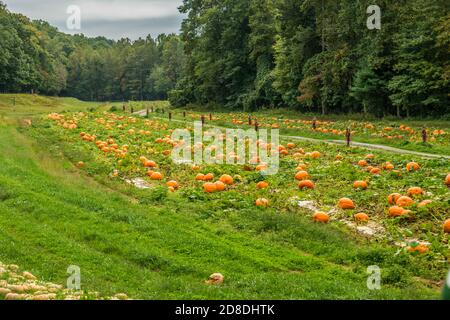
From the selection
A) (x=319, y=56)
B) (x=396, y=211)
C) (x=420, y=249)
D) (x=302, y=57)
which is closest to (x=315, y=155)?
(x=396, y=211)

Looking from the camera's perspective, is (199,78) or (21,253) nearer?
(21,253)

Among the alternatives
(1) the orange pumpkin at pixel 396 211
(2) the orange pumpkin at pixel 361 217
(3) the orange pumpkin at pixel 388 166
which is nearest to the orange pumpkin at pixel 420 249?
(1) the orange pumpkin at pixel 396 211

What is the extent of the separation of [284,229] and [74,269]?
5818 millimetres

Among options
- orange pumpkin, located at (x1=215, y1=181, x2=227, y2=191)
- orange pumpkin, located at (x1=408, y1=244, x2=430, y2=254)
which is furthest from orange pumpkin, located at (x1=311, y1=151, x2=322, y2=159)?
orange pumpkin, located at (x1=408, y1=244, x2=430, y2=254)

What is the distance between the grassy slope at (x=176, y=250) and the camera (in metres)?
9.67

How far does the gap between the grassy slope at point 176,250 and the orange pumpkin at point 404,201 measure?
2.45 meters

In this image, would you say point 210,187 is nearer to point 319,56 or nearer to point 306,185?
point 306,185

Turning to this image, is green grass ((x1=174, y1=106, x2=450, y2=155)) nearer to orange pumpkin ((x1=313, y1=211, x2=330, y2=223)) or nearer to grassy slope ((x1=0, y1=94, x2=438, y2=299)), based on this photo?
orange pumpkin ((x1=313, y1=211, x2=330, y2=223))

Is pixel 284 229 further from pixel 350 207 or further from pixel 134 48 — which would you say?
pixel 134 48

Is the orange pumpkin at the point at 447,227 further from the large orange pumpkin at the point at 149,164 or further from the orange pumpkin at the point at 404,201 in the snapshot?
the large orange pumpkin at the point at 149,164

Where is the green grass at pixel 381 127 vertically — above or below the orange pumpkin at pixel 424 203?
above
